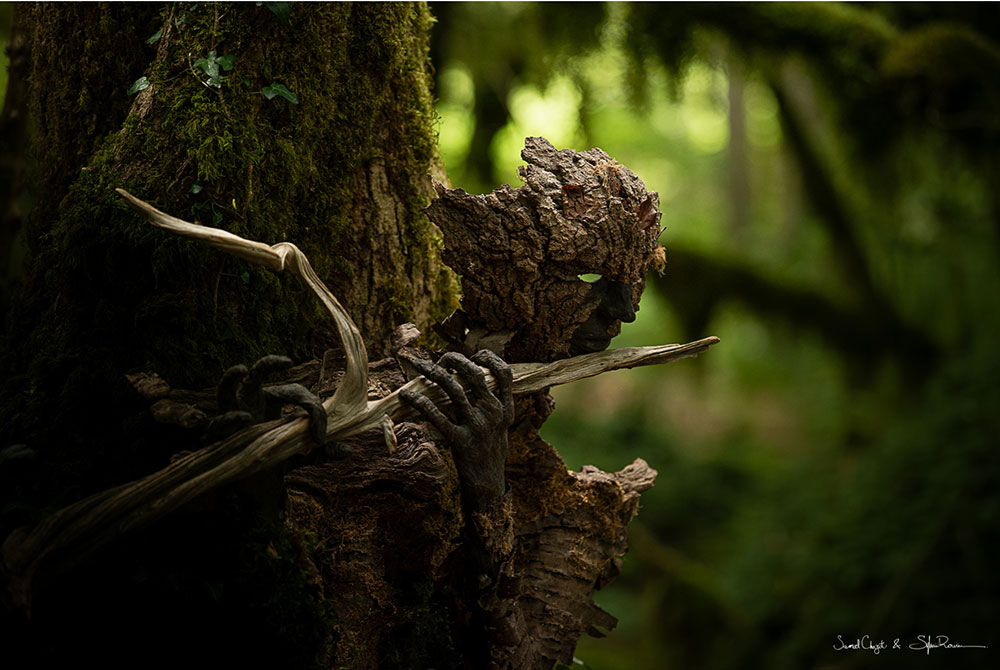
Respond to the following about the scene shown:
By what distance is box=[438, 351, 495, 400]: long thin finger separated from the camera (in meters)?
1.48

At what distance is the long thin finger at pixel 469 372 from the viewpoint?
1.48 meters

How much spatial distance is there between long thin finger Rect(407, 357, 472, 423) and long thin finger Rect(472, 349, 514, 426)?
79 mm

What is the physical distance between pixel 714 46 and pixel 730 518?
533cm

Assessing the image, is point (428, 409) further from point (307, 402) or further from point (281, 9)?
point (281, 9)

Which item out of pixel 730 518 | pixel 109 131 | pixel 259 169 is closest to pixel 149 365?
pixel 259 169

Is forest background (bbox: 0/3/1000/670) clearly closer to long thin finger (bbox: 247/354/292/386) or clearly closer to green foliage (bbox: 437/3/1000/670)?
green foliage (bbox: 437/3/1000/670)

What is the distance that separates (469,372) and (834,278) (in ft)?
15.3

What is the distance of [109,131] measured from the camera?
1.70m

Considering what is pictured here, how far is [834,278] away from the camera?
536 centimetres

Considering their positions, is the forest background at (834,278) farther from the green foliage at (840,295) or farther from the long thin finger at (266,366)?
the long thin finger at (266,366)
